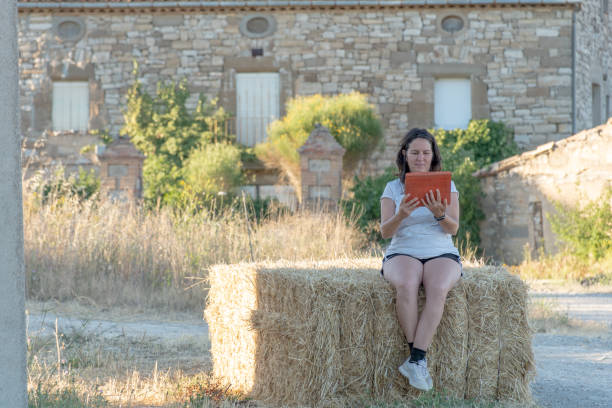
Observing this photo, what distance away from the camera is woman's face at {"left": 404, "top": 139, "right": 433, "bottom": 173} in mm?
4062

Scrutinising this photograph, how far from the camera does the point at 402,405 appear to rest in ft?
11.8

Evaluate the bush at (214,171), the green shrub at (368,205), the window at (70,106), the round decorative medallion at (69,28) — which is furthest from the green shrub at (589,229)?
the round decorative medallion at (69,28)

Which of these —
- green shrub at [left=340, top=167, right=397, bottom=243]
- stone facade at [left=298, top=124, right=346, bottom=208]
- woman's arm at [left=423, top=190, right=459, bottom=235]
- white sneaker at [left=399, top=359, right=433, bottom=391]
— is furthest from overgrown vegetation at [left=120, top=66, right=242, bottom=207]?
white sneaker at [left=399, top=359, right=433, bottom=391]

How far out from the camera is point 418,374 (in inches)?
140

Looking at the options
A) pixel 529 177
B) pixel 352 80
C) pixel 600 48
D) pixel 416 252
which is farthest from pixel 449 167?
pixel 416 252

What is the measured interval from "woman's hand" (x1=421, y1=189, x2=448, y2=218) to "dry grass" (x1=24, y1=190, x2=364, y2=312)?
3835 mm

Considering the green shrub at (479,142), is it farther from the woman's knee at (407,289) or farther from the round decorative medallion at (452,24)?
the woman's knee at (407,289)

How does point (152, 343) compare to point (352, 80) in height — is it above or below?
below

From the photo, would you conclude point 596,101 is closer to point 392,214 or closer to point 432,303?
point 392,214

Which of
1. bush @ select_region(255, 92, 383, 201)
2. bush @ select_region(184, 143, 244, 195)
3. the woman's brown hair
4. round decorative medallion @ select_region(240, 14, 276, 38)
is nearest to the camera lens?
the woman's brown hair

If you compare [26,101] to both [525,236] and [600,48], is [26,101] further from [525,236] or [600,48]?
[600,48]

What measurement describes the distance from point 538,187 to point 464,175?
→ 151 centimetres

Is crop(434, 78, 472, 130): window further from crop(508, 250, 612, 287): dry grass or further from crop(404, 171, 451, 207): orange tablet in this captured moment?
crop(404, 171, 451, 207): orange tablet

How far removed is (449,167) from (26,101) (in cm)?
928
